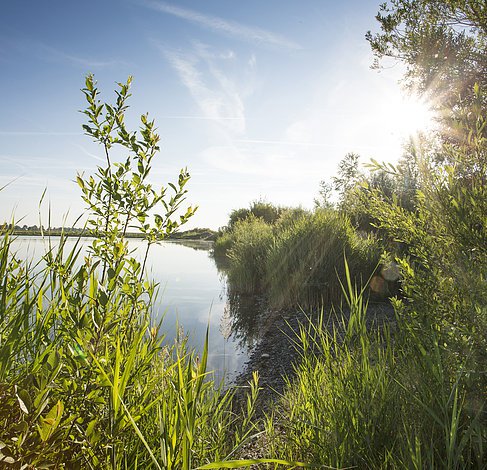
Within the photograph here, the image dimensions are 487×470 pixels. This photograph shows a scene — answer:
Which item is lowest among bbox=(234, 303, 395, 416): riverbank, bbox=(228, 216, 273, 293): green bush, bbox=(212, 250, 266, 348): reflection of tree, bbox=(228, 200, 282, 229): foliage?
bbox=(212, 250, 266, 348): reflection of tree

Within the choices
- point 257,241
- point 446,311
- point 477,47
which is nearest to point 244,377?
point 446,311

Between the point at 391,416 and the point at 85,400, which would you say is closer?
the point at 85,400

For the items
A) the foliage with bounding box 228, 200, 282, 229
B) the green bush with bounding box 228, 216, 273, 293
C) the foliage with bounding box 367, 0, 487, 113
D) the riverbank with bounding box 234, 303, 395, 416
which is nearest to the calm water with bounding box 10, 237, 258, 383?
the riverbank with bounding box 234, 303, 395, 416

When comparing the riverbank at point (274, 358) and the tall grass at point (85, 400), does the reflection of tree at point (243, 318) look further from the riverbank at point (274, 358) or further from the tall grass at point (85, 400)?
the tall grass at point (85, 400)

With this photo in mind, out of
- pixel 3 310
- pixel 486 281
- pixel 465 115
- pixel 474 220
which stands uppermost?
pixel 465 115

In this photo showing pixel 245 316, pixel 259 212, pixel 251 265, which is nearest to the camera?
pixel 245 316

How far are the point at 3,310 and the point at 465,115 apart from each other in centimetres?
256

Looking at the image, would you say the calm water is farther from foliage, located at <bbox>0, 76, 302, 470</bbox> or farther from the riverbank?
foliage, located at <bbox>0, 76, 302, 470</bbox>

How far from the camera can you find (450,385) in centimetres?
198

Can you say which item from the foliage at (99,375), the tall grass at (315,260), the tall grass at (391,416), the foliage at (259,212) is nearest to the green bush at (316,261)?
the tall grass at (315,260)

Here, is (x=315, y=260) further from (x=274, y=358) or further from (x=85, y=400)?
(x=85, y=400)

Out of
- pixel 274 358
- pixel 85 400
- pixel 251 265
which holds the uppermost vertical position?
pixel 85 400

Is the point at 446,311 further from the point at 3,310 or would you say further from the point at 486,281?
the point at 3,310

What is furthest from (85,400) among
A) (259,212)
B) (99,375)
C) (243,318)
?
(259,212)
